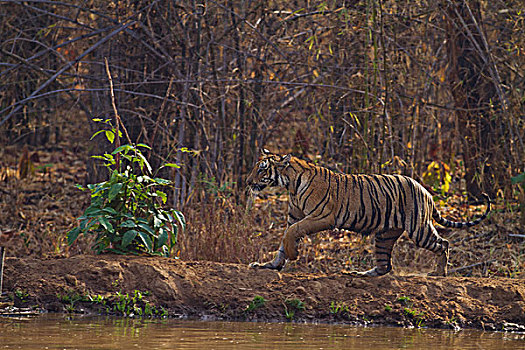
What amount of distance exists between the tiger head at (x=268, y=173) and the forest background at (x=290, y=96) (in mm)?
975

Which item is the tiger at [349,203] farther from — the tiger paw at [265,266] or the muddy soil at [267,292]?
the muddy soil at [267,292]

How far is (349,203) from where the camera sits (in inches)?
303

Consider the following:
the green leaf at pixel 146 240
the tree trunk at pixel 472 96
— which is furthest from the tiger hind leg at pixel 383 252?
the tree trunk at pixel 472 96

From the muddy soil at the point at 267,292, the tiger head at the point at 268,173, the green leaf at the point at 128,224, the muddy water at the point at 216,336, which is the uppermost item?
the tiger head at the point at 268,173

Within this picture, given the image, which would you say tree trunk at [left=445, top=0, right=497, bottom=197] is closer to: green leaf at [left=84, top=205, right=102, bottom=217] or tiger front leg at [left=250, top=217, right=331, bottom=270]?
tiger front leg at [left=250, top=217, right=331, bottom=270]

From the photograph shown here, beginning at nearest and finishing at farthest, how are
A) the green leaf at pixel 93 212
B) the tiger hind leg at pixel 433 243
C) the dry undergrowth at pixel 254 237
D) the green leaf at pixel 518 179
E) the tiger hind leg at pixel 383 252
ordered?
the green leaf at pixel 93 212 < the tiger hind leg at pixel 433 243 < the tiger hind leg at pixel 383 252 < the dry undergrowth at pixel 254 237 < the green leaf at pixel 518 179

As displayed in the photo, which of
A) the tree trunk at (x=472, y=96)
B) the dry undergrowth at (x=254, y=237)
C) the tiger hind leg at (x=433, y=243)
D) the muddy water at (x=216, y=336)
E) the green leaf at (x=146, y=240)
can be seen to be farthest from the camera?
the tree trunk at (x=472, y=96)

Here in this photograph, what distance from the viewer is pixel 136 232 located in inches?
289

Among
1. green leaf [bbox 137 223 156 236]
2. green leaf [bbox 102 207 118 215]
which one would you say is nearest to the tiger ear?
green leaf [bbox 137 223 156 236]

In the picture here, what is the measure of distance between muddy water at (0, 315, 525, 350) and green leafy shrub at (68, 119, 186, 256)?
103 centimetres

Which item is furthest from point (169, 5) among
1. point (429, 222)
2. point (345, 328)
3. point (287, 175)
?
point (345, 328)

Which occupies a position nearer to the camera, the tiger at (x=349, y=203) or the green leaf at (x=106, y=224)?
the green leaf at (x=106, y=224)

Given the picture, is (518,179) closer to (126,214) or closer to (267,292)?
(267,292)

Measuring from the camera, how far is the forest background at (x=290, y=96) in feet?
30.8
